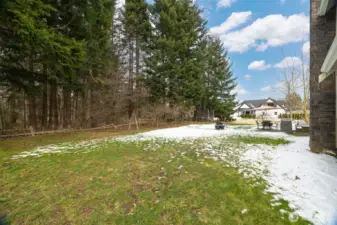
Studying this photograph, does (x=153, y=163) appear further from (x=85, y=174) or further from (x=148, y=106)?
(x=148, y=106)

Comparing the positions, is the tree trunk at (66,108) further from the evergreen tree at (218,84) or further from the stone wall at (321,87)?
the evergreen tree at (218,84)

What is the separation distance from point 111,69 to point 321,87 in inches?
484

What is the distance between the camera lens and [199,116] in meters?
20.7

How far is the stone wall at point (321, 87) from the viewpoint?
4.35 metres

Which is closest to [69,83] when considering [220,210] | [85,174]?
[85,174]

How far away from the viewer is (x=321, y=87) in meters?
4.48

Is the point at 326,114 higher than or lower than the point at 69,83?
lower

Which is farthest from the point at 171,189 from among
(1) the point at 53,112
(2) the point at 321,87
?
(1) the point at 53,112

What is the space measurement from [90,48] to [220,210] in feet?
34.0

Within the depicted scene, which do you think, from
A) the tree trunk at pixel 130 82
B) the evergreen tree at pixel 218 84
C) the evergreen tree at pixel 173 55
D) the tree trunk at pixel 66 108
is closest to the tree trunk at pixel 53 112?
the tree trunk at pixel 66 108

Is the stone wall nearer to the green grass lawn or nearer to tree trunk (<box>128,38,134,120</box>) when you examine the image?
the green grass lawn

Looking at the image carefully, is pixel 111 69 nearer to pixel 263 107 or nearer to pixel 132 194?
pixel 132 194

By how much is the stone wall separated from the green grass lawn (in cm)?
329

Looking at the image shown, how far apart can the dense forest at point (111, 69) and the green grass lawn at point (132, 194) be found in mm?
4569
